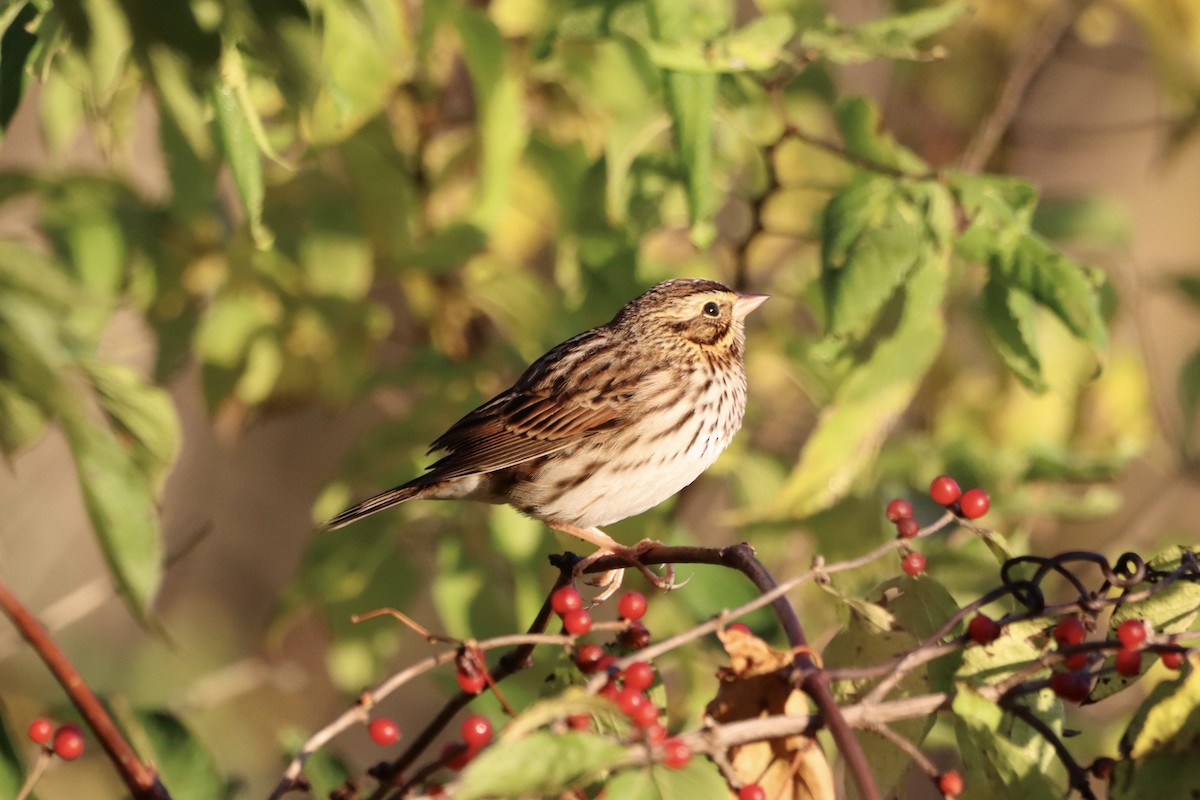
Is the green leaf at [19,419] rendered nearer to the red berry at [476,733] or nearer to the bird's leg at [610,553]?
the red berry at [476,733]

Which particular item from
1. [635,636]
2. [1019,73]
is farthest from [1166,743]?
[1019,73]

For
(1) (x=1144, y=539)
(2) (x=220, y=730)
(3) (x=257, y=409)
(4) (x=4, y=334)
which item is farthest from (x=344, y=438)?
(4) (x=4, y=334)

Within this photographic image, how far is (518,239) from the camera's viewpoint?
5074 millimetres

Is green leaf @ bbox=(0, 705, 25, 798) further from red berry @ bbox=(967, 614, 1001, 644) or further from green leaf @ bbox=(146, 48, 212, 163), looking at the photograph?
red berry @ bbox=(967, 614, 1001, 644)

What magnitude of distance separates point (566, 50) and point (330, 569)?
1.82 meters

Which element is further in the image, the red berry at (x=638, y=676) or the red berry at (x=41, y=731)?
the red berry at (x=41, y=731)

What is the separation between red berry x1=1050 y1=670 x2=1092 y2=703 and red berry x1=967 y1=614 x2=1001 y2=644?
0.11 metres

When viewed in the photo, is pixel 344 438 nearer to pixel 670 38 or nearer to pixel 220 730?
pixel 220 730

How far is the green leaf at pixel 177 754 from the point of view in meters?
2.87

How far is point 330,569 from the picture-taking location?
14.6ft

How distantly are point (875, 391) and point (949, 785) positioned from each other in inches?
64.7

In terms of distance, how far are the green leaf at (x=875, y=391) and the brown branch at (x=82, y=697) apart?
1960 mm

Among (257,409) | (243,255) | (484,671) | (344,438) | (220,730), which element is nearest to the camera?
(484,671)

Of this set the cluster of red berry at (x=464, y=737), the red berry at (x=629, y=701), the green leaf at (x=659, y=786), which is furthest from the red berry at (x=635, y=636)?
the green leaf at (x=659, y=786)
